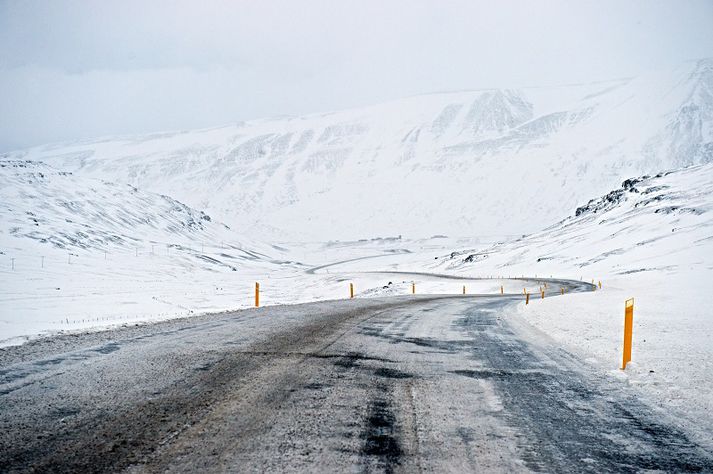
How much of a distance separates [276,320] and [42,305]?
802 inches

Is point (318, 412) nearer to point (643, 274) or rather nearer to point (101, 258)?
point (643, 274)

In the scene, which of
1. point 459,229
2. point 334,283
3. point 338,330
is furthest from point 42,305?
point 459,229

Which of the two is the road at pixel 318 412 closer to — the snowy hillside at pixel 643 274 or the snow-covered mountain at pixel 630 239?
the snowy hillside at pixel 643 274

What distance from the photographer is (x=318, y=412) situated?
527cm

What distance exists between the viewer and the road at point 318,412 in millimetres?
4074

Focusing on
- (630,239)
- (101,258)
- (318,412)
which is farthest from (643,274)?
(101,258)

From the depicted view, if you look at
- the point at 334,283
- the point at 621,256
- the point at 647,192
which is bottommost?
the point at 334,283

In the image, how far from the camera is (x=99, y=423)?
4.78 m

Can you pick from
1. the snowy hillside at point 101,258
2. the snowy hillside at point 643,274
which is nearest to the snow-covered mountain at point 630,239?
the snowy hillside at point 643,274

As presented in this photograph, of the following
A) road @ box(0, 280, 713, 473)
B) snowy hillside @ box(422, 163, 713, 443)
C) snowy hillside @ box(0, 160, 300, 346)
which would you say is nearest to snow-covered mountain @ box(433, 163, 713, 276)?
snowy hillside @ box(422, 163, 713, 443)

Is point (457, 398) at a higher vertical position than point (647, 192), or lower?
lower

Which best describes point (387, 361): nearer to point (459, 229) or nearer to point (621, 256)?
point (621, 256)

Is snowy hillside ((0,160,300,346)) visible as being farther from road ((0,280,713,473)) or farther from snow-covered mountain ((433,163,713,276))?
snow-covered mountain ((433,163,713,276))

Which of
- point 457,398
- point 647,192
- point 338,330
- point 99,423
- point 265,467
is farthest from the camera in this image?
point 647,192
